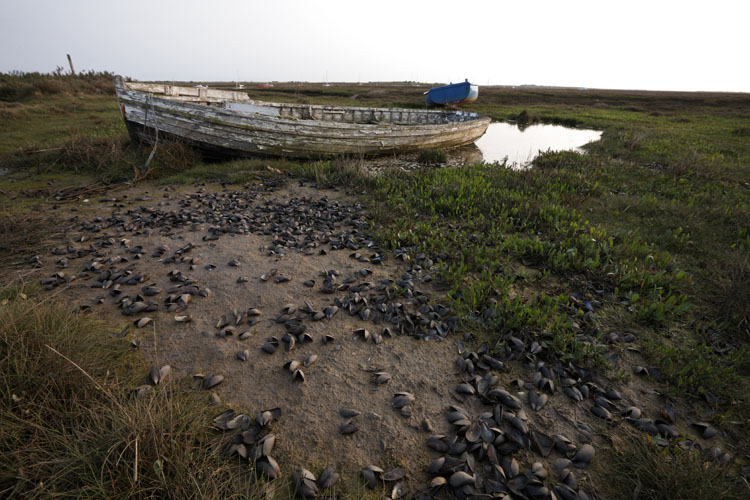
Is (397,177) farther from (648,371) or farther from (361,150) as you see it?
(648,371)

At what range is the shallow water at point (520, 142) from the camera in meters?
15.7

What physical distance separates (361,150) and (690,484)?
39.7 feet

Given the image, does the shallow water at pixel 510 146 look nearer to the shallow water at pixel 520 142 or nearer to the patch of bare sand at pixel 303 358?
the shallow water at pixel 520 142

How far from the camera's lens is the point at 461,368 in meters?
3.91

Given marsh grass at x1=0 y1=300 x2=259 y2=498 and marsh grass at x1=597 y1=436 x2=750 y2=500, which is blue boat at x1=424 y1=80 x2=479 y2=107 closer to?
marsh grass at x1=597 y1=436 x2=750 y2=500

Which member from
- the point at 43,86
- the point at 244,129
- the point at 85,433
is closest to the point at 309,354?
the point at 85,433

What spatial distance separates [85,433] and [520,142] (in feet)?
72.7

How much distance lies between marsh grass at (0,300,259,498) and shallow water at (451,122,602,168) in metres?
13.4

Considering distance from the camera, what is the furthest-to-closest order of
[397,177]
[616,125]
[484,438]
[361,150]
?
[616,125] → [361,150] → [397,177] → [484,438]

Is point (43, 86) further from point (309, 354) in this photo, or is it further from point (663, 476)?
point (663, 476)

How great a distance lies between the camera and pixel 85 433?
236 centimetres

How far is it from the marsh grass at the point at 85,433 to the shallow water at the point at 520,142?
1338 centimetres

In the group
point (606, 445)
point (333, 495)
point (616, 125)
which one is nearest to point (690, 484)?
point (606, 445)

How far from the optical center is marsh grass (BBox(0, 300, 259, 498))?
218 centimetres
